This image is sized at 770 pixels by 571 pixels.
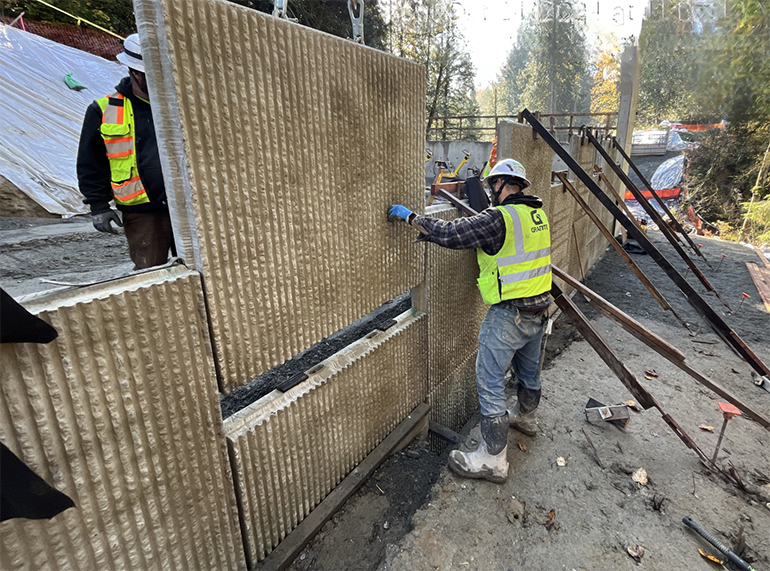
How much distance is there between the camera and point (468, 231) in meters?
2.62

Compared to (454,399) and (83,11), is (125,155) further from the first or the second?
(83,11)

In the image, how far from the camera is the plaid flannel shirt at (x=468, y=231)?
2544 mm

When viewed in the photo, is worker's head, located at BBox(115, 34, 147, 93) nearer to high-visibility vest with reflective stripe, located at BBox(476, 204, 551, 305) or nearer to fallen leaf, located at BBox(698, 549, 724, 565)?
high-visibility vest with reflective stripe, located at BBox(476, 204, 551, 305)

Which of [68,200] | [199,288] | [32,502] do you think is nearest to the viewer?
[32,502]

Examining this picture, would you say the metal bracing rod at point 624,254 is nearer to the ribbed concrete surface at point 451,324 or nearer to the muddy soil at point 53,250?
the ribbed concrete surface at point 451,324

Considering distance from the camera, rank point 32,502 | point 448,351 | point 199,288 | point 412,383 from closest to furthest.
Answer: point 32,502
point 199,288
point 412,383
point 448,351

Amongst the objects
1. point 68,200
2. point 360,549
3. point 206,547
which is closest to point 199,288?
point 206,547

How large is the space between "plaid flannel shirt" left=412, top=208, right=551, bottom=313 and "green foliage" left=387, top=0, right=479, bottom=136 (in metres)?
19.3

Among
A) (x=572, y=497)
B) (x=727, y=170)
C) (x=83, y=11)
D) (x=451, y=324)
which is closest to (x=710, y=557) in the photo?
(x=572, y=497)

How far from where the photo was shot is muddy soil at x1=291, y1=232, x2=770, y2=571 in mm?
2258

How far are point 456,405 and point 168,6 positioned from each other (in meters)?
3.54

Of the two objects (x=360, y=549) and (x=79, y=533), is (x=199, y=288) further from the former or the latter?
(x=360, y=549)

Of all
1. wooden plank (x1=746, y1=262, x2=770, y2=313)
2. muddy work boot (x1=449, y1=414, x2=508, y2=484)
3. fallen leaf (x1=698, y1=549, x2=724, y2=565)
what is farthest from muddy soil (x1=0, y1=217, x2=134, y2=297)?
wooden plank (x1=746, y1=262, x2=770, y2=313)

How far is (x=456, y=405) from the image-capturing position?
12.6 ft
